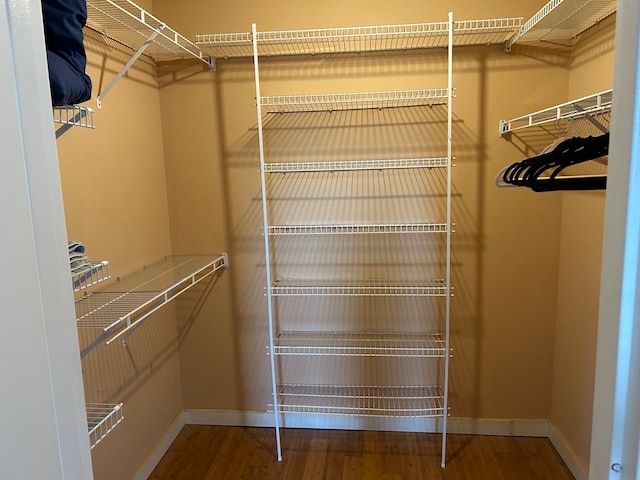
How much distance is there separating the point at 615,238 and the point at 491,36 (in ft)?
6.36

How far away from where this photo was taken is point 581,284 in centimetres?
204

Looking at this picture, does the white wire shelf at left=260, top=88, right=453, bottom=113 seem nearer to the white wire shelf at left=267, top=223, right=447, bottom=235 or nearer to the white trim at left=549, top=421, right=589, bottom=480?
the white wire shelf at left=267, top=223, right=447, bottom=235

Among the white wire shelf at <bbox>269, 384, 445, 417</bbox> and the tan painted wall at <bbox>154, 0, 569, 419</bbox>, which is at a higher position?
the tan painted wall at <bbox>154, 0, 569, 419</bbox>

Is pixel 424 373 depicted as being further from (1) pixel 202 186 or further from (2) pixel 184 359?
(1) pixel 202 186

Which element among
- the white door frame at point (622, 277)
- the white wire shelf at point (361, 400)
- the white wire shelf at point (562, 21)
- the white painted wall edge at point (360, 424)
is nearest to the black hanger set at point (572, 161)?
the white door frame at point (622, 277)

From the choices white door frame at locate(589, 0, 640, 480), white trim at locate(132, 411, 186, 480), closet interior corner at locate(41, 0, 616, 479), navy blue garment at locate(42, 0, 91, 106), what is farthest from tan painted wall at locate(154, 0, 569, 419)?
white door frame at locate(589, 0, 640, 480)

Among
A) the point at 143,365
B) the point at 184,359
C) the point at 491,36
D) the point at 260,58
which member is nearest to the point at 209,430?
the point at 184,359

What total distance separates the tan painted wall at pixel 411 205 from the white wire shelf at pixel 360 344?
0.14m

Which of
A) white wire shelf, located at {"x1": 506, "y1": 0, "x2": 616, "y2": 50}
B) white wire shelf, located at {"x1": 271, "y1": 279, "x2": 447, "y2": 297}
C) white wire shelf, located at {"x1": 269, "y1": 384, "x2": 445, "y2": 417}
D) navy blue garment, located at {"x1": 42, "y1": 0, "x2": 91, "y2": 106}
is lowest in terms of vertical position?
white wire shelf, located at {"x1": 269, "y1": 384, "x2": 445, "y2": 417}

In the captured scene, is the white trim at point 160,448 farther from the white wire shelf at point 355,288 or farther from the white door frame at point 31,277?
the white door frame at point 31,277

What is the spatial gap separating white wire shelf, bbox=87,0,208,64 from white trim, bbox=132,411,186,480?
2.06 meters

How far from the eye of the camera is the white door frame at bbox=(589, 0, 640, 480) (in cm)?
52

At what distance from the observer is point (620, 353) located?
1.83 feet

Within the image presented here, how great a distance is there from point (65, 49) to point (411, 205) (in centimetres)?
174
